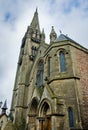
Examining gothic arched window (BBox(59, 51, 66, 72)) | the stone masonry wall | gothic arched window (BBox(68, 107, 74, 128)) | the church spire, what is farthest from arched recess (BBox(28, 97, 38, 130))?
the church spire

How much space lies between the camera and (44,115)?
496 inches

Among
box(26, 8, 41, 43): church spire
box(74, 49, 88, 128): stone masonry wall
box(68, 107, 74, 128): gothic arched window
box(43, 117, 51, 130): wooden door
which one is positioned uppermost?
box(26, 8, 41, 43): church spire

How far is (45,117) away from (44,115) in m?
0.26

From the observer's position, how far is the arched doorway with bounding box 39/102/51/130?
476 inches

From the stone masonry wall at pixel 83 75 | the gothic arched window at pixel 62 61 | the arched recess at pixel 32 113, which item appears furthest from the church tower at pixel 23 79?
the stone masonry wall at pixel 83 75

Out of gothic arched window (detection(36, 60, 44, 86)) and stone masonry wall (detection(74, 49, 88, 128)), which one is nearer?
stone masonry wall (detection(74, 49, 88, 128))

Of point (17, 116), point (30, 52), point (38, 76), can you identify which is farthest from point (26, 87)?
point (30, 52)

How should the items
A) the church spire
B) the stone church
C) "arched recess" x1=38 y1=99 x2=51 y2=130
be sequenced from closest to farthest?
the stone church → "arched recess" x1=38 y1=99 x2=51 y2=130 → the church spire

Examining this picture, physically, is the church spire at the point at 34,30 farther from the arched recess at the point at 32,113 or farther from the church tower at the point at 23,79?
the arched recess at the point at 32,113

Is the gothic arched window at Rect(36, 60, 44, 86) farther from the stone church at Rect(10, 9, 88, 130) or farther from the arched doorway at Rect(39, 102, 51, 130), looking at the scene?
the arched doorway at Rect(39, 102, 51, 130)

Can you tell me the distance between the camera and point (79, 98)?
11.1 meters

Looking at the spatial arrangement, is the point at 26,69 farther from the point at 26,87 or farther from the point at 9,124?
the point at 9,124

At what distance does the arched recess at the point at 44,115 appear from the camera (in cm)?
1207

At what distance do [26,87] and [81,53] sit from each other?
9.42 metres
